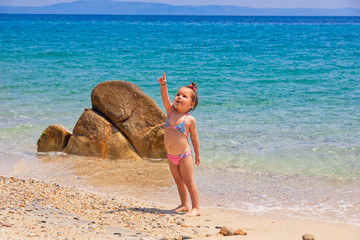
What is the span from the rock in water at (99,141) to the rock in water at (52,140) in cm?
29

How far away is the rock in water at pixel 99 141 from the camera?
24.6ft

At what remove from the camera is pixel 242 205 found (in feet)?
18.1

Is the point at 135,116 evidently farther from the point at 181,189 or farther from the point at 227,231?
the point at 227,231

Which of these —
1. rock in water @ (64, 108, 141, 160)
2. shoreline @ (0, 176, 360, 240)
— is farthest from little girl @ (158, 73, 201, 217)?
rock in water @ (64, 108, 141, 160)

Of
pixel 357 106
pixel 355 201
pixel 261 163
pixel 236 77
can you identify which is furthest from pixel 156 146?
pixel 236 77

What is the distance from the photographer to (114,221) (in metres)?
4.39

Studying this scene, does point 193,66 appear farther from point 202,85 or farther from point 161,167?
point 161,167

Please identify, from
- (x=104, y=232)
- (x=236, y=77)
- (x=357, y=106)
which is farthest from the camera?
(x=236, y=77)

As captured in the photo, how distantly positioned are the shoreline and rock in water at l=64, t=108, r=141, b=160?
2003 millimetres

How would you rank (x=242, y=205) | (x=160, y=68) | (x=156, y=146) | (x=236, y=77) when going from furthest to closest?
(x=160, y=68) → (x=236, y=77) → (x=156, y=146) → (x=242, y=205)

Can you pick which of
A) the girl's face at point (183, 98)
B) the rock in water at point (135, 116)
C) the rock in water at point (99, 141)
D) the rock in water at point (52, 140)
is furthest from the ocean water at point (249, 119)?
the girl's face at point (183, 98)

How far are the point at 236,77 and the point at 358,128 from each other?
797 cm

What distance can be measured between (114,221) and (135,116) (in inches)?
137

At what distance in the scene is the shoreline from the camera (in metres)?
3.94
